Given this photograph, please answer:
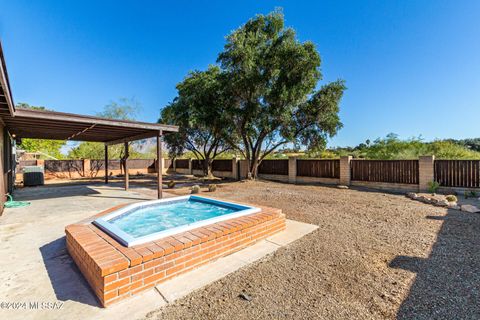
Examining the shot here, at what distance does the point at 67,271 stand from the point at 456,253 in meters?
5.57

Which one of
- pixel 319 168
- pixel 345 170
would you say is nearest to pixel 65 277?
pixel 345 170

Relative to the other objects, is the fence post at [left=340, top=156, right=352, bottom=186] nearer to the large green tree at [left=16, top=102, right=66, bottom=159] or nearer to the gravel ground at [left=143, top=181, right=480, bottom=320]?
the gravel ground at [left=143, top=181, right=480, bottom=320]

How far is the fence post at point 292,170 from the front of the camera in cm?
1298

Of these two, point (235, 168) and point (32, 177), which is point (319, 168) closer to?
point (235, 168)

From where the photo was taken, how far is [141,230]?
478 centimetres

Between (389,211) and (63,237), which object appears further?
(389,211)

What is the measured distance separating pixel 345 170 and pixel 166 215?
8934 mm

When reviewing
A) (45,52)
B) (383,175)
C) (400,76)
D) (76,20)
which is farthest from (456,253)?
(45,52)

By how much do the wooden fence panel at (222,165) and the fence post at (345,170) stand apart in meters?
8.15

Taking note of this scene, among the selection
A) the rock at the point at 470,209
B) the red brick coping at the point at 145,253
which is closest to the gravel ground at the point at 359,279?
the red brick coping at the point at 145,253

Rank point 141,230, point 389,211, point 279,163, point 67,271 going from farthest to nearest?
1. point 279,163
2. point 389,211
3. point 141,230
4. point 67,271

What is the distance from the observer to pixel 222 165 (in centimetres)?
1766

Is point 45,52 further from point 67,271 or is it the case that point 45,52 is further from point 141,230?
point 67,271

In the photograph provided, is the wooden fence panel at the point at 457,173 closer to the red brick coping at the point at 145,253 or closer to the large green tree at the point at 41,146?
the red brick coping at the point at 145,253
